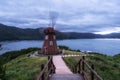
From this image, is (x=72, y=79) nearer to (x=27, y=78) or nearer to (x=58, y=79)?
(x=58, y=79)

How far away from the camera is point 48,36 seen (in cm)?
5128

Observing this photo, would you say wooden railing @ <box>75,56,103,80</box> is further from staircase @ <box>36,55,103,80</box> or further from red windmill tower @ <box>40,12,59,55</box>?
red windmill tower @ <box>40,12,59,55</box>

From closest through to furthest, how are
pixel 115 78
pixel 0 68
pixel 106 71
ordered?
pixel 0 68
pixel 115 78
pixel 106 71

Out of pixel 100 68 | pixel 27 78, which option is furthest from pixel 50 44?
pixel 27 78

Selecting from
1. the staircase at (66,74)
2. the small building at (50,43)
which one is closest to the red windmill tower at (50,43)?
the small building at (50,43)

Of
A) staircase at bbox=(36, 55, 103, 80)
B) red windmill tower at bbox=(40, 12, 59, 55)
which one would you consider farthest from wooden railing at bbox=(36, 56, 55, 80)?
red windmill tower at bbox=(40, 12, 59, 55)

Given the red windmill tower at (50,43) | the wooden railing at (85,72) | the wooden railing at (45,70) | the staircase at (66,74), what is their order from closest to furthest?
the wooden railing at (45,70), the wooden railing at (85,72), the staircase at (66,74), the red windmill tower at (50,43)

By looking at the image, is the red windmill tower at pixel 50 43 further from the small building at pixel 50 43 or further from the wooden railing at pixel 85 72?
the wooden railing at pixel 85 72

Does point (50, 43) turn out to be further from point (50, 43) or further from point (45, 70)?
point (45, 70)

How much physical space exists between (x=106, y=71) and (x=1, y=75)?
19.1m

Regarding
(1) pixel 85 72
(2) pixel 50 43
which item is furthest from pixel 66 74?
(2) pixel 50 43

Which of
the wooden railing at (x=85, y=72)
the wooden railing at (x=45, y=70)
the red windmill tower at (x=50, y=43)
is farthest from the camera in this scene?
the red windmill tower at (x=50, y=43)

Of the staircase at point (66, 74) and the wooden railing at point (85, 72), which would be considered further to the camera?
the staircase at point (66, 74)

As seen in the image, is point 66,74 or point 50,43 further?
point 50,43
